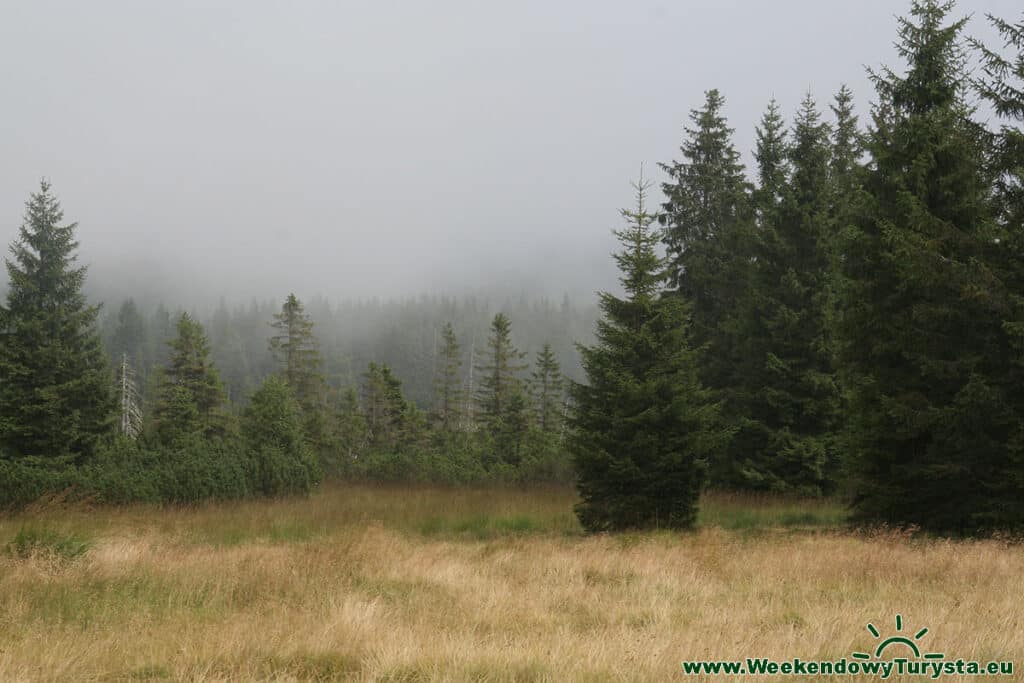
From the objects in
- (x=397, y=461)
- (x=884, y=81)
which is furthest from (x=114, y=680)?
(x=397, y=461)

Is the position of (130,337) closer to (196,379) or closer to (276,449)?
(196,379)

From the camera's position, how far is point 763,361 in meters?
21.0

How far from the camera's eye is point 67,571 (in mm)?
6633

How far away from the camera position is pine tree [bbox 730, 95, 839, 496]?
1972cm

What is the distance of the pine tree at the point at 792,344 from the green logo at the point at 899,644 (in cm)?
1616

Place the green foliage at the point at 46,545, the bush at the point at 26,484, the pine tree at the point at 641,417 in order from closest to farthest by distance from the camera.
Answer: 1. the green foliage at the point at 46,545
2. the pine tree at the point at 641,417
3. the bush at the point at 26,484

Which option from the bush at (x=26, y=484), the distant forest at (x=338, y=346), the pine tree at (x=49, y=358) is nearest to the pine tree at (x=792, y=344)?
the bush at (x=26, y=484)

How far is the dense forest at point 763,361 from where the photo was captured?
11164mm

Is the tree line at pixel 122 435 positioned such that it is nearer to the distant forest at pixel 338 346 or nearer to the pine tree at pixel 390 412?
the pine tree at pixel 390 412

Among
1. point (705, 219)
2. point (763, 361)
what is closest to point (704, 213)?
Result: point (705, 219)

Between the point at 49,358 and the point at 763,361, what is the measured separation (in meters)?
26.5

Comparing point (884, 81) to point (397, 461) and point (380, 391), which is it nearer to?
point (397, 461)

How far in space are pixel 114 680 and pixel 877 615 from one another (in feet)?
18.3

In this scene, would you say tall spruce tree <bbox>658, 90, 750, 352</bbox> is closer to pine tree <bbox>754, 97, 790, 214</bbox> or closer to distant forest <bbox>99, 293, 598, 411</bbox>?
pine tree <bbox>754, 97, 790, 214</bbox>
